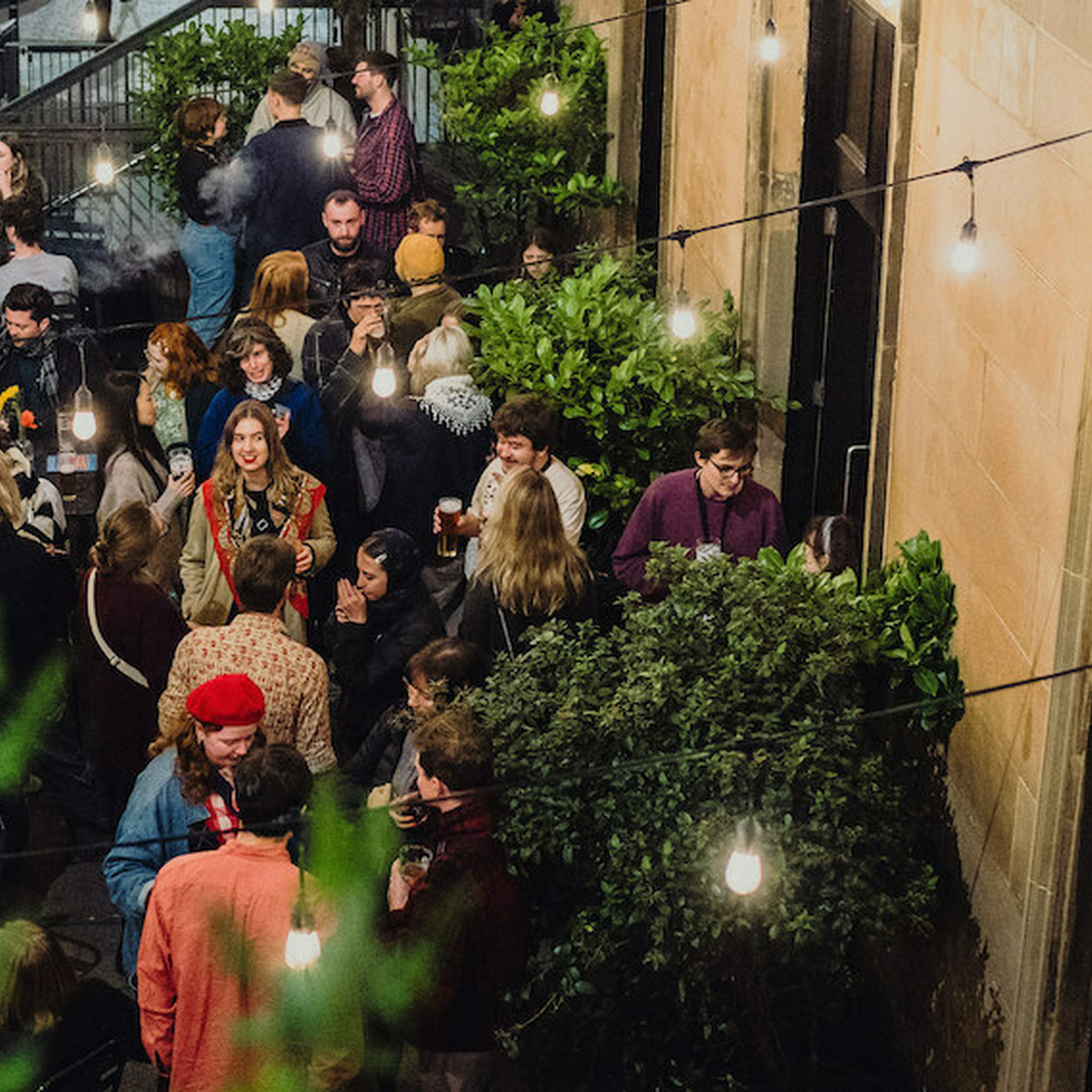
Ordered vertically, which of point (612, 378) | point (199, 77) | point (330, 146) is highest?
point (199, 77)

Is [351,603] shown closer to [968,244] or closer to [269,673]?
[269,673]

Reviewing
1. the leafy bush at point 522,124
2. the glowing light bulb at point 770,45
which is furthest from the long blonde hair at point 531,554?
the leafy bush at point 522,124

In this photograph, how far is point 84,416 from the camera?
9164 millimetres

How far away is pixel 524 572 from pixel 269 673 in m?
0.97

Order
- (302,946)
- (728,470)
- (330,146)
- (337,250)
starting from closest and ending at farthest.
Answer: (302,946), (728,470), (337,250), (330,146)

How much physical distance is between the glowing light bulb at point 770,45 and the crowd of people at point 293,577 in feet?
6.15

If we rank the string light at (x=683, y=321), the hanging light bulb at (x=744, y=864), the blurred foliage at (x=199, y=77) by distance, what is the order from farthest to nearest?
the blurred foliage at (x=199, y=77)
the string light at (x=683, y=321)
the hanging light bulb at (x=744, y=864)

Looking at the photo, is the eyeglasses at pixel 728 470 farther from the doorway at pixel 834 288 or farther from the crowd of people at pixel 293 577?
the doorway at pixel 834 288

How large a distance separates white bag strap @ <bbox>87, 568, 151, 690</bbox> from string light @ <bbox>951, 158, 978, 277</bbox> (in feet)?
11.1

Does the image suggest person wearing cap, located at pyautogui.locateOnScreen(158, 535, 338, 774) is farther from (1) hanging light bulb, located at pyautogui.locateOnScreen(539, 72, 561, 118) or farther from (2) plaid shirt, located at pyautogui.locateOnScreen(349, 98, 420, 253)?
(1) hanging light bulb, located at pyautogui.locateOnScreen(539, 72, 561, 118)

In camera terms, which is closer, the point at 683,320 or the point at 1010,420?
the point at 1010,420

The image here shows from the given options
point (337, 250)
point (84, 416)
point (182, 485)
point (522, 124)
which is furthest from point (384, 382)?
point (522, 124)

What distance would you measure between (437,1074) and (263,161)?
23.0ft

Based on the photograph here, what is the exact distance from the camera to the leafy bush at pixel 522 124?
13.4 metres
